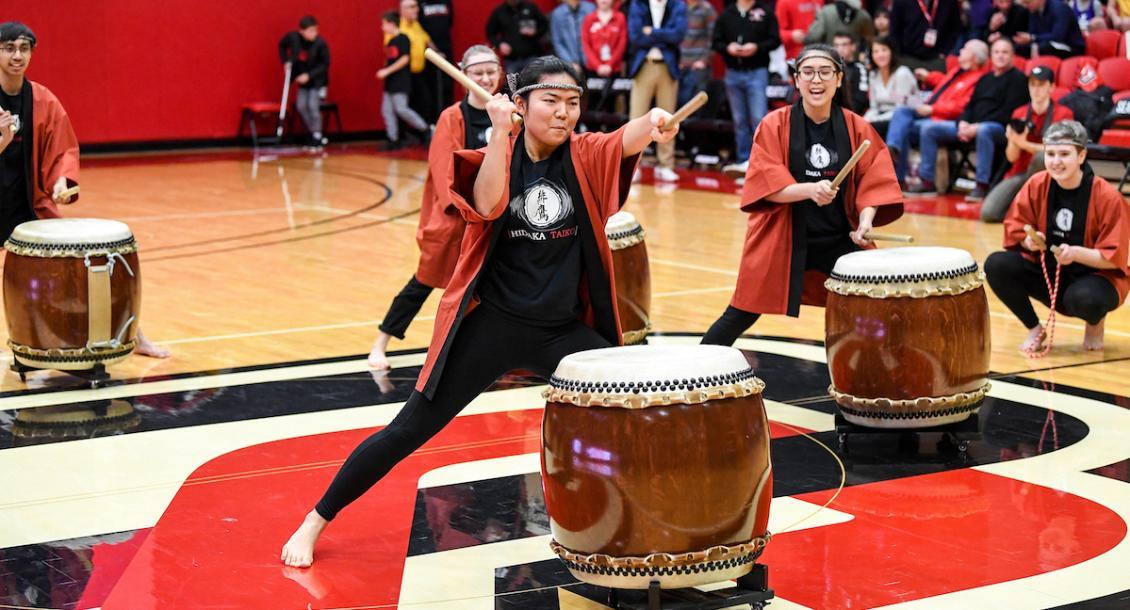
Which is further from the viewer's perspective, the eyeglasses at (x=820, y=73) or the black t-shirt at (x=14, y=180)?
the black t-shirt at (x=14, y=180)

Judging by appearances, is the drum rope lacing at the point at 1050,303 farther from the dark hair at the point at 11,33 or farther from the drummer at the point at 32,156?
the dark hair at the point at 11,33

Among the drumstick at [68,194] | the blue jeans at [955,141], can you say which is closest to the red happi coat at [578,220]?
the drumstick at [68,194]

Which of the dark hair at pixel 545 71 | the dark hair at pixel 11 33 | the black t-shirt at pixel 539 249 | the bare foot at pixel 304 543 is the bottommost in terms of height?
the bare foot at pixel 304 543

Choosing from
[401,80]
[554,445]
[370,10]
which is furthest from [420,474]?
[370,10]

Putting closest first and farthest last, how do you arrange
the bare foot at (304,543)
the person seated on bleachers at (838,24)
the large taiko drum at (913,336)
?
the bare foot at (304,543), the large taiko drum at (913,336), the person seated on bleachers at (838,24)

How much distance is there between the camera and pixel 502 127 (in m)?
3.65

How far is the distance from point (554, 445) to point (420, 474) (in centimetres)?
158

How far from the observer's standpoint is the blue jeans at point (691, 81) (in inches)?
590

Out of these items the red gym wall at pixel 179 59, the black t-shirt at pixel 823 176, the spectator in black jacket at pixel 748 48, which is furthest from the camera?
the red gym wall at pixel 179 59

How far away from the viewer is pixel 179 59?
18266 mm

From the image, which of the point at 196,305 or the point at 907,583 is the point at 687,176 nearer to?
the point at 196,305

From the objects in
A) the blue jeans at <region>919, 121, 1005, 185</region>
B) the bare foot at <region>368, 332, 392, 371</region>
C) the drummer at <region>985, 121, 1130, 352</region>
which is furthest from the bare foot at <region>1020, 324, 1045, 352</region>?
the blue jeans at <region>919, 121, 1005, 185</region>

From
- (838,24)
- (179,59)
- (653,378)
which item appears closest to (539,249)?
(653,378)

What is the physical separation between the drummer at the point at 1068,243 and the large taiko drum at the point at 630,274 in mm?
1781
